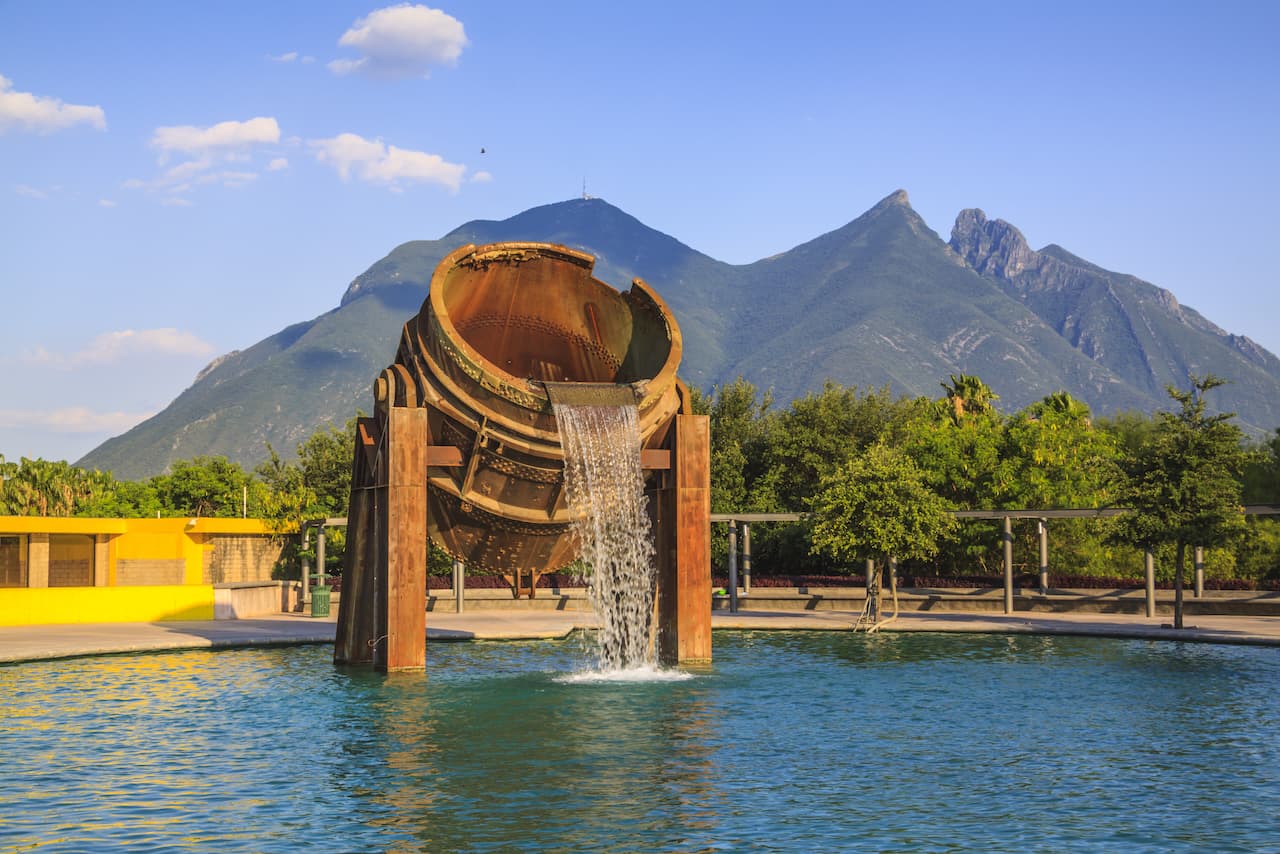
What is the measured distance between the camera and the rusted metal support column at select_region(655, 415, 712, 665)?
2486 cm

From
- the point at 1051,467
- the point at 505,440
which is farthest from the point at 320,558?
the point at 1051,467

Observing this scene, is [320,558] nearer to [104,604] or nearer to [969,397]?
[104,604]

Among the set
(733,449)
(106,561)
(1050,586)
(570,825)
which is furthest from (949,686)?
(733,449)

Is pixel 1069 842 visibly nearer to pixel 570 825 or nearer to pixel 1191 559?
pixel 570 825

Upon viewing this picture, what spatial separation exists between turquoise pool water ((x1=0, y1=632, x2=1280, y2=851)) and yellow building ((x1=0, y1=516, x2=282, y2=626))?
1048 cm

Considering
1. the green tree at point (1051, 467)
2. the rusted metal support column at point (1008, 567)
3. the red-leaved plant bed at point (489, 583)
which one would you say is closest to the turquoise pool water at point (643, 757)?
the rusted metal support column at point (1008, 567)

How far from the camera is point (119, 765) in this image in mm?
16094

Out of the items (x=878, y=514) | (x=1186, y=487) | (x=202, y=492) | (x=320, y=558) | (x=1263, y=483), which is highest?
(x=202, y=492)

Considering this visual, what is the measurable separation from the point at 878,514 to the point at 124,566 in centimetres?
3535

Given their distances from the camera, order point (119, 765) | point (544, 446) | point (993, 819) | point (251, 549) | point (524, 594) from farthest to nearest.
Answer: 1. point (251, 549)
2. point (524, 594)
3. point (544, 446)
4. point (119, 765)
5. point (993, 819)

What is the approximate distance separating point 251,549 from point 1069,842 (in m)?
44.4

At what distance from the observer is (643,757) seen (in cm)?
1667

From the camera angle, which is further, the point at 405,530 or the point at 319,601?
the point at 319,601

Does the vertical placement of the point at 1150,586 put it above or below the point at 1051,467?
below
